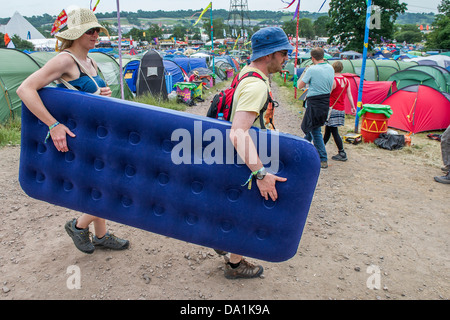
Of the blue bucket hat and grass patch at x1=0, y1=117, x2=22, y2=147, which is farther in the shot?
grass patch at x1=0, y1=117, x2=22, y2=147

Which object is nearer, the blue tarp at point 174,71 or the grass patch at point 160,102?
the grass patch at point 160,102

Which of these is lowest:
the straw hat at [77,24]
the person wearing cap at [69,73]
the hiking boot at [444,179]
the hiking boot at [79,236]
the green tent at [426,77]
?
the hiking boot at [444,179]

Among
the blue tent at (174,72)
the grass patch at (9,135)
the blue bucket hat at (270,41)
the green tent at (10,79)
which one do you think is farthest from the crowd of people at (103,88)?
the blue tent at (174,72)

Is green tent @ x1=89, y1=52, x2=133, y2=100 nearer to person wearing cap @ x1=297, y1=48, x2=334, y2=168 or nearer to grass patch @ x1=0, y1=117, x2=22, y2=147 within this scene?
grass patch @ x1=0, y1=117, x2=22, y2=147

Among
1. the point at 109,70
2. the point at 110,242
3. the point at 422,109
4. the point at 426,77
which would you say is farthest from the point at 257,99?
the point at 426,77

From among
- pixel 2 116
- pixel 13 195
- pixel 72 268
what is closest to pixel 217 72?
pixel 2 116

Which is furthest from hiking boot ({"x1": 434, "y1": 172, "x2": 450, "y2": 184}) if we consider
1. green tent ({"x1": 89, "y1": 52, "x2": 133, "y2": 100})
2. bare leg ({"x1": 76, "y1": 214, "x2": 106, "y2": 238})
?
green tent ({"x1": 89, "y1": 52, "x2": 133, "y2": 100})

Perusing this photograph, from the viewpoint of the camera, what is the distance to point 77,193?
6.92 ft

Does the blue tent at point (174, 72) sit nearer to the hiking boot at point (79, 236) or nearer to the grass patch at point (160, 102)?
the grass patch at point (160, 102)

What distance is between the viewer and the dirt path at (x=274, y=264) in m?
2.39

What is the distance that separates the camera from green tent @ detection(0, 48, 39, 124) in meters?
7.21

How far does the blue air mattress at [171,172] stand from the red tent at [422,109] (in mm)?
7378

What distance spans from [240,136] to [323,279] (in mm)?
1564

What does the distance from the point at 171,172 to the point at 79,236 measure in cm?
124
